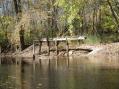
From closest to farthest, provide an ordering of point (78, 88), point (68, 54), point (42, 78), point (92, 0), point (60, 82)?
point (78, 88), point (60, 82), point (42, 78), point (92, 0), point (68, 54)

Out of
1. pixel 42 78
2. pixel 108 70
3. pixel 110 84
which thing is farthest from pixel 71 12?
pixel 110 84

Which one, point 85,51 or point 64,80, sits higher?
point 64,80

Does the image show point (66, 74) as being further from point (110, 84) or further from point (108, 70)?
point (110, 84)

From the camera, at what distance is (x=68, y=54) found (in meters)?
58.5

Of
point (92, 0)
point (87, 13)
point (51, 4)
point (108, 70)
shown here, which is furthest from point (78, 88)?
point (87, 13)

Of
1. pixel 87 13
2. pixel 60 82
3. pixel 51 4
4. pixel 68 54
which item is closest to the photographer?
pixel 60 82

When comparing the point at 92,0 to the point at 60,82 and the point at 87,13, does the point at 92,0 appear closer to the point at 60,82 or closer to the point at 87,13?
the point at 60,82

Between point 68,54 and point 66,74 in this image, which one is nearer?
point 66,74

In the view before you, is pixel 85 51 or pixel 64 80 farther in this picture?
pixel 85 51

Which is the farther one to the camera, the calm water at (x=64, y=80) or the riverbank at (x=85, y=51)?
the riverbank at (x=85, y=51)

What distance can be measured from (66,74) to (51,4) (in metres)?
37.6

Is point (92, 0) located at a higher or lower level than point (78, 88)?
higher

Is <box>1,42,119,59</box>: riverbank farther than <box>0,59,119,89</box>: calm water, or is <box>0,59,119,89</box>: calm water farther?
<box>1,42,119,59</box>: riverbank

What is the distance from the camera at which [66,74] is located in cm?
3431
